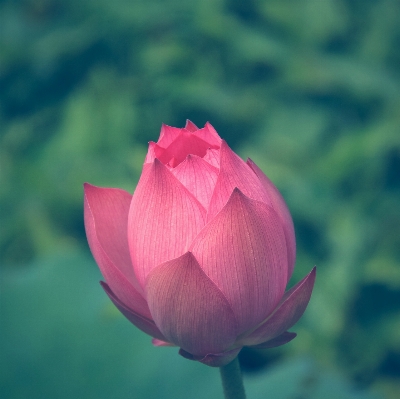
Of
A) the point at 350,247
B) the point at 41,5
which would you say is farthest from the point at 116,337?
the point at 41,5

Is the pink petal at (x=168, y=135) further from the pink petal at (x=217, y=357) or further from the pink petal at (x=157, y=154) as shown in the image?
the pink petal at (x=217, y=357)

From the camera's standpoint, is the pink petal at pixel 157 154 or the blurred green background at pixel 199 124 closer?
the pink petal at pixel 157 154

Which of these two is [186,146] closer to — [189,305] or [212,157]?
[212,157]

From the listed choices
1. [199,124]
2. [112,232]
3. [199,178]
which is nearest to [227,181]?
[199,178]

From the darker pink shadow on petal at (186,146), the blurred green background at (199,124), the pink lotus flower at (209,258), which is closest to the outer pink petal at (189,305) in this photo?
the pink lotus flower at (209,258)

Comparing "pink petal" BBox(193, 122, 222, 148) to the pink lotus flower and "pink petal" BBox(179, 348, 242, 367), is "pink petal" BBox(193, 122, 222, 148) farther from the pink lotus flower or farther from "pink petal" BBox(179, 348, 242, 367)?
"pink petal" BBox(179, 348, 242, 367)

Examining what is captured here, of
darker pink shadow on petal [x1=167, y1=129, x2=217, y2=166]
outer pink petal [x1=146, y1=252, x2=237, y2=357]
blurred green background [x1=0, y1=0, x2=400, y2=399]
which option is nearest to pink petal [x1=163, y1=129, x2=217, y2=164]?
darker pink shadow on petal [x1=167, y1=129, x2=217, y2=166]

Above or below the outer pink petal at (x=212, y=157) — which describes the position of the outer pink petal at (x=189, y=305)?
below

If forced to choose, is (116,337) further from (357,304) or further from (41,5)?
(41,5)
